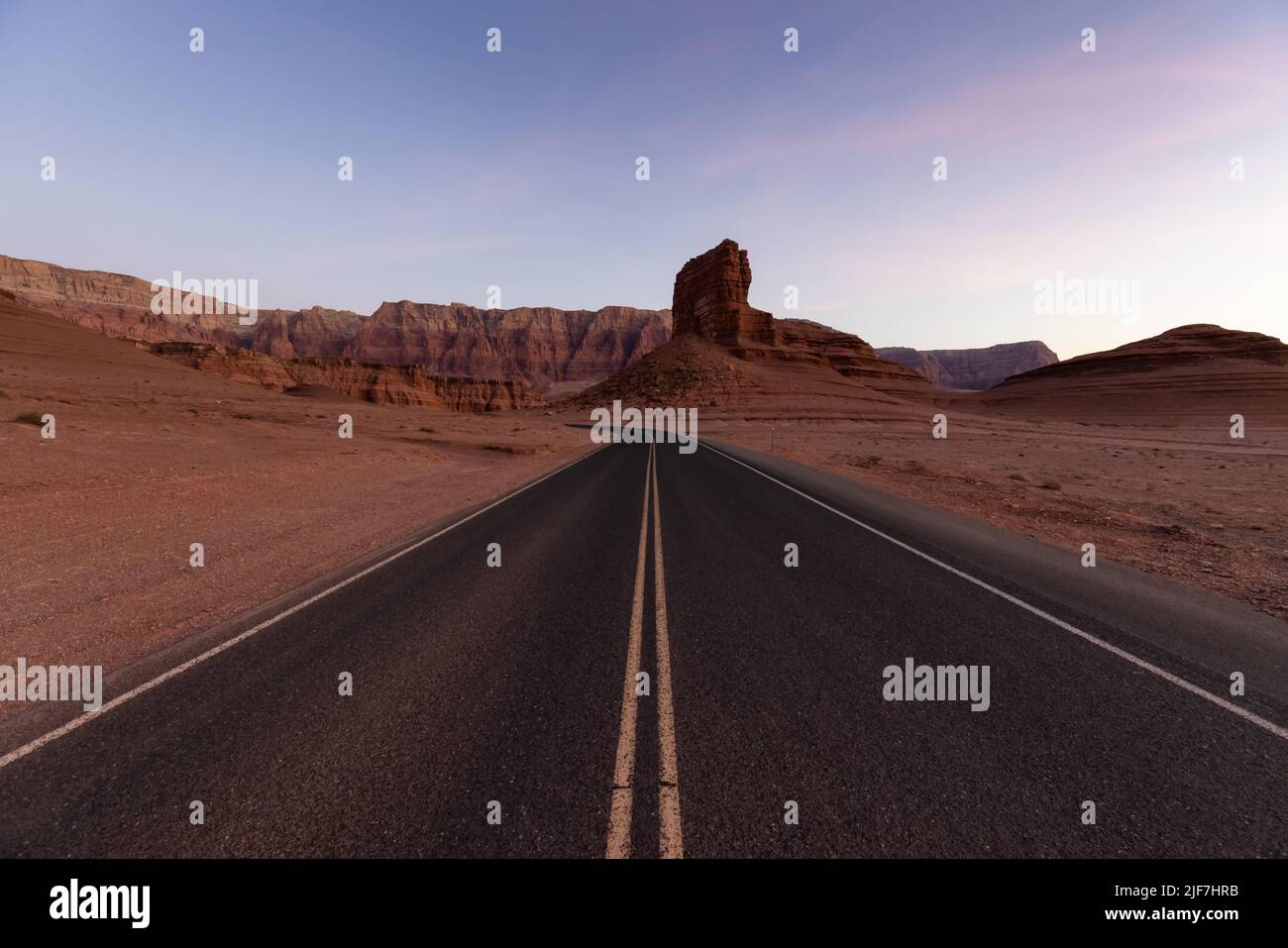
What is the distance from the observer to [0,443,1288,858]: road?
117 inches

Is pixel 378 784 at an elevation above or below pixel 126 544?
below

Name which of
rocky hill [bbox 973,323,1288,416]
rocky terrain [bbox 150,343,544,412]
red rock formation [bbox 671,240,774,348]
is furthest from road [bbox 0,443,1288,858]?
red rock formation [bbox 671,240,774,348]

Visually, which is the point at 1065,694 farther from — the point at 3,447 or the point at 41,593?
the point at 3,447

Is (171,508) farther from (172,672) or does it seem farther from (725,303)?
(725,303)

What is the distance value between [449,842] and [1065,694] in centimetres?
495

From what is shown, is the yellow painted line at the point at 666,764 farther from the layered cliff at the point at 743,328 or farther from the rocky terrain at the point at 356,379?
the layered cliff at the point at 743,328

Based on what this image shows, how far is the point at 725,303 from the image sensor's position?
12219cm

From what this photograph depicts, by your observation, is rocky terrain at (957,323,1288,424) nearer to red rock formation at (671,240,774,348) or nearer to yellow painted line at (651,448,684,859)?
red rock formation at (671,240,774,348)

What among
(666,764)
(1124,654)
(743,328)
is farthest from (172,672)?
(743,328)

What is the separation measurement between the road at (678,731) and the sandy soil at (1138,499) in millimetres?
2566

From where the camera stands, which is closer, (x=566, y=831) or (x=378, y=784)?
(x=566, y=831)
